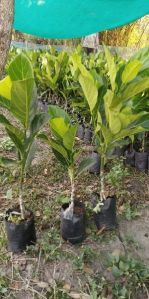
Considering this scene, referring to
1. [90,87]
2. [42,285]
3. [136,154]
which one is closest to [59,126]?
[90,87]

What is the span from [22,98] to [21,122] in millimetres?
153

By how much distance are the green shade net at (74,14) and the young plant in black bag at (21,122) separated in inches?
102

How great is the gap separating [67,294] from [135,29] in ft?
27.9

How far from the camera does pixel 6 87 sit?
1.10m

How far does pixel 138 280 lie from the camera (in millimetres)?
1233

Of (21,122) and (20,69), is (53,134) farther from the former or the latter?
(20,69)

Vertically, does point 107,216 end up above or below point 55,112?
below

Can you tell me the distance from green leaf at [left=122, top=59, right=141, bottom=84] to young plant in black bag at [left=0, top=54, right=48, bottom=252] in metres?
0.39

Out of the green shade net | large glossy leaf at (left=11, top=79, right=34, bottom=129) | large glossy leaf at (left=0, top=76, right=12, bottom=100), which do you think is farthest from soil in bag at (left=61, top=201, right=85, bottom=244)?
the green shade net

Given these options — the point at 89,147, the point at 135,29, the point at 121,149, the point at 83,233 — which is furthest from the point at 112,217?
the point at 135,29

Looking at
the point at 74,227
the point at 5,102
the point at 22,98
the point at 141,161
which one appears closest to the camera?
the point at 22,98

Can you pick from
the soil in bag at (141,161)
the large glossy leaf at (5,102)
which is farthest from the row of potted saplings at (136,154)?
the large glossy leaf at (5,102)

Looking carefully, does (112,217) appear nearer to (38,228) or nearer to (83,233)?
(83,233)

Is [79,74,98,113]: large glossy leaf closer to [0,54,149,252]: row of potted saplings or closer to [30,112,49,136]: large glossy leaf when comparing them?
[0,54,149,252]: row of potted saplings
